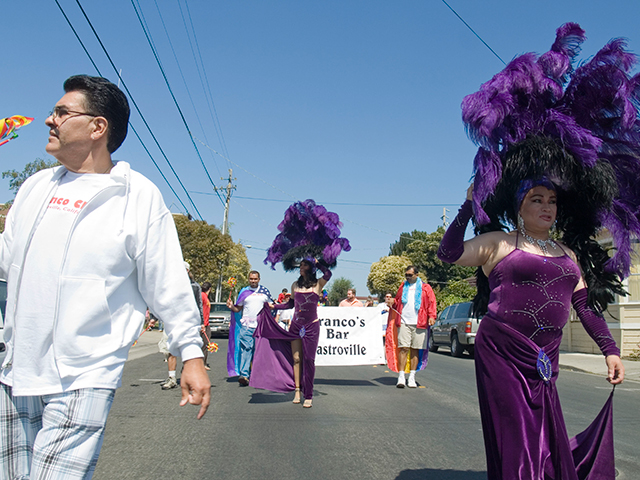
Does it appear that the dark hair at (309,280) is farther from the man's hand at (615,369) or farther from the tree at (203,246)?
the tree at (203,246)

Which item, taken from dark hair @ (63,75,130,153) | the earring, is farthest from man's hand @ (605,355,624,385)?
dark hair @ (63,75,130,153)

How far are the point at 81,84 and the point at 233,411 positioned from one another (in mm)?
5056

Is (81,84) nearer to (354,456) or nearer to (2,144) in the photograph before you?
(354,456)

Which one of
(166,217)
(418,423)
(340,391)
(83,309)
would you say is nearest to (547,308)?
(166,217)

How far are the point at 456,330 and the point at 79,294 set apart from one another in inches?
638

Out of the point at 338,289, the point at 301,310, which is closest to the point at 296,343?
the point at 301,310

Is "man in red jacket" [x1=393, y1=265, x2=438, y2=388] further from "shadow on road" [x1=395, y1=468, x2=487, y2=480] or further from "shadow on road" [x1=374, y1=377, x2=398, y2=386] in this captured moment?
"shadow on road" [x1=395, y1=468, x2=487, y2=480]

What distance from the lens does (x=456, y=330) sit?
17234 mm

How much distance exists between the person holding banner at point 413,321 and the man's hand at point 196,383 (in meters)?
7.44

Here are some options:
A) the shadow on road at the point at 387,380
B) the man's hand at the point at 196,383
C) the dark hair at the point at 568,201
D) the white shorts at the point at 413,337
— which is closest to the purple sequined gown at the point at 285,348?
the white shorts at the point at 413,337

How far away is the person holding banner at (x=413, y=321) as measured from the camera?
30.6 feet

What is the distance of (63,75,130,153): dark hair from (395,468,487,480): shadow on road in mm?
2981

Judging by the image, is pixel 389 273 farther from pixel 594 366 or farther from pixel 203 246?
pixel 594 366

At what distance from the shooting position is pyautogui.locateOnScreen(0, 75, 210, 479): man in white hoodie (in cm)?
193
